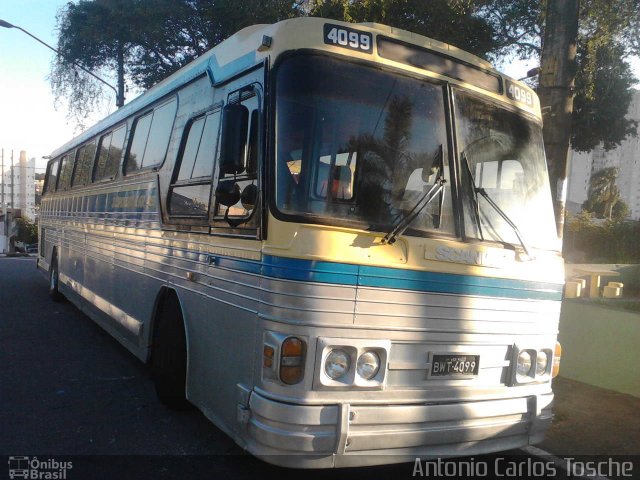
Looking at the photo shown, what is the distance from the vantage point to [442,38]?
10.9 metres

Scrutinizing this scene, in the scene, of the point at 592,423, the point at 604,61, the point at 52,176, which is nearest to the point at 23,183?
the point at 52,176

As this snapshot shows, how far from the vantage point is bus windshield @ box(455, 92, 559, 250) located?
14.0ft

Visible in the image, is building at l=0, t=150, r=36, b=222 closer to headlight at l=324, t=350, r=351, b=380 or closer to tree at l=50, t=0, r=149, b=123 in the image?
tree at l=50, t=0, r=149, b=123

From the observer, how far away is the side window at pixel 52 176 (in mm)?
12875

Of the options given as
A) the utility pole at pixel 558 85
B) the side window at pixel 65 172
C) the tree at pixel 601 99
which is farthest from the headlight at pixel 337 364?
the side window at pixel 65 172

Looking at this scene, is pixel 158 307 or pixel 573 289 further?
pixel 573 289

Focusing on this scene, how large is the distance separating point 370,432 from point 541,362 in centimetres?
160

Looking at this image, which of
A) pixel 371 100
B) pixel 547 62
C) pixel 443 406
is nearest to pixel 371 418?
pixel 443 406

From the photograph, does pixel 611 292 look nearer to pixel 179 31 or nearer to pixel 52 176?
pixel 52 176

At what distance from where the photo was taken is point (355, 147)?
390cm

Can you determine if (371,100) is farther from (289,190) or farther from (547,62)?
(547,62)

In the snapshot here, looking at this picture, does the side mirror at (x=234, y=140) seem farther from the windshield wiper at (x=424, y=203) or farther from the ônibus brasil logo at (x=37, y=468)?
the ônibus brasil logo at (x=37, y=468)

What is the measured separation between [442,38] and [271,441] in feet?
30.0

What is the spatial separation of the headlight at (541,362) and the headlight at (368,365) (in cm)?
144
